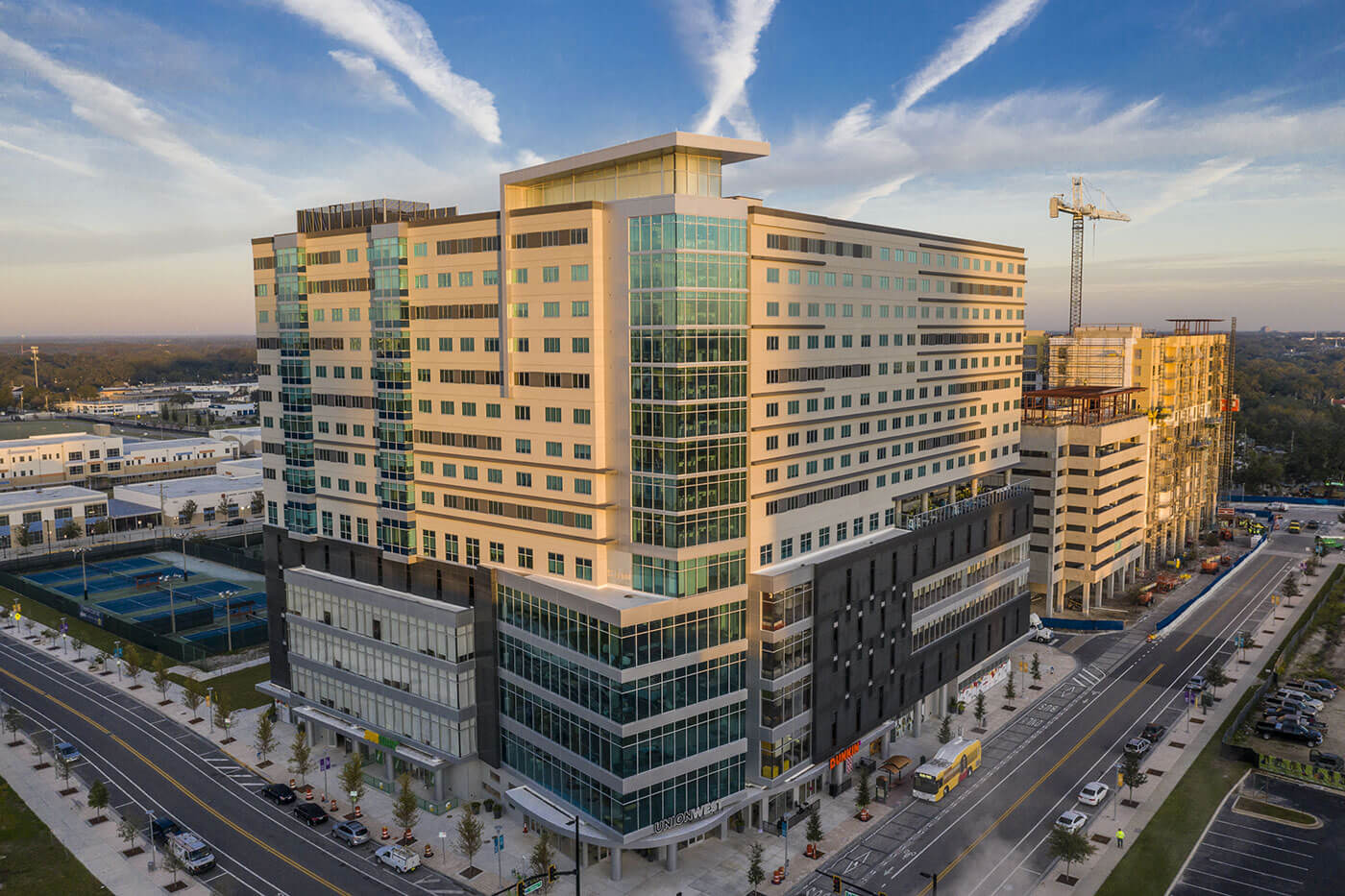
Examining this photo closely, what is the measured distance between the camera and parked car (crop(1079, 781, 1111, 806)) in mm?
79375

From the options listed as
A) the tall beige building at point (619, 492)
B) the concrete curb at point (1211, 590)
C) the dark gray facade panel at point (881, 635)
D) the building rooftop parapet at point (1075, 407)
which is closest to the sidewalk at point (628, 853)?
the tall beige building at point (619, 492)

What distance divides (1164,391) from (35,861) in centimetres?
16981

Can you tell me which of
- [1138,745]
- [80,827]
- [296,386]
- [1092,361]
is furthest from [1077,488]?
[80,827]

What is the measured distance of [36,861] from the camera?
72500 mm

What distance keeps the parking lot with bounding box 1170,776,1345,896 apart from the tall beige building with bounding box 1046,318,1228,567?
8387 centimetres

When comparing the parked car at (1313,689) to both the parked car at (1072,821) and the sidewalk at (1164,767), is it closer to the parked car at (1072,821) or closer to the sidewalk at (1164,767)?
the sidewalk at (1164,767)

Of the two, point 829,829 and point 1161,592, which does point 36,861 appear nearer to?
point 829,829

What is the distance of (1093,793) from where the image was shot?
79938 millimetres

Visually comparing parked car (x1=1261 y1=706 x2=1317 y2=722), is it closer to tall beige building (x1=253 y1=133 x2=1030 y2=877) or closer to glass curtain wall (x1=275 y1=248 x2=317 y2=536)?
tall beige building (x1=253 y1=133 x2=1030 y2=877)

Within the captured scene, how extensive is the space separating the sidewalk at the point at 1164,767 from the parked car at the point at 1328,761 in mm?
8926

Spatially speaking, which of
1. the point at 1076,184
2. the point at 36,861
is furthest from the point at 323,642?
the point at 1076,184

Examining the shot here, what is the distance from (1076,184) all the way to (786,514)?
152575 millimetres

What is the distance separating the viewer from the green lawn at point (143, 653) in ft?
346

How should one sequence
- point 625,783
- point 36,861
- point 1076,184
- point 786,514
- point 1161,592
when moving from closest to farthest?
1. point 625,783
2. point 36,861
3. point 786,514
4. point 1161,592
5. point 1076,184
